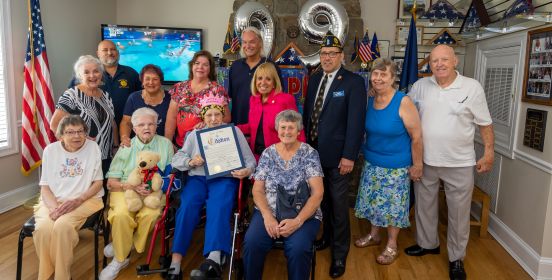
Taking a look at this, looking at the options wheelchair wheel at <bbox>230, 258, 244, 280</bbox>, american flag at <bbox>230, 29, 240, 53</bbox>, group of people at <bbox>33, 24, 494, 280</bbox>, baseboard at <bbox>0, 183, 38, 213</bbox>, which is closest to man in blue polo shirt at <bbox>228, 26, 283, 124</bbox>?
group of people at <bbox>33, 24, 494, 280</bbox>

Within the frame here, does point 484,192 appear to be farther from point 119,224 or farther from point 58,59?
point 58,59

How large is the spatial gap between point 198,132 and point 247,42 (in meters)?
0.88

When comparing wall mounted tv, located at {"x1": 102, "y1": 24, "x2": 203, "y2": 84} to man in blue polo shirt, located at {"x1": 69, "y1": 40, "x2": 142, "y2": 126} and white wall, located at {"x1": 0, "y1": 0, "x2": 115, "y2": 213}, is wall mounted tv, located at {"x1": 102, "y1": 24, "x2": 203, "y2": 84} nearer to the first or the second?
white wall, located at {"x1": 0, "y1": 0, "x2": 115, "y2": 213}

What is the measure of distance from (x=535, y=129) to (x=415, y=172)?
0.94 meters

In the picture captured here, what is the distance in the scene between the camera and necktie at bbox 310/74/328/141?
2.70m

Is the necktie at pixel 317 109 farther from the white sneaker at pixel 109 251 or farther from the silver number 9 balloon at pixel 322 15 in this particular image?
the silver number 9 balloon at pixel 322 15

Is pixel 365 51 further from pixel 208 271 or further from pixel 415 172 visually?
pixel 208 271

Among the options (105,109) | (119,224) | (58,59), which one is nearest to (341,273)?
(119,224)

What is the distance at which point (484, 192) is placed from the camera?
3.65m

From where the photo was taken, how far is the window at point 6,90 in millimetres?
3576

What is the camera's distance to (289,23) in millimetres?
4867

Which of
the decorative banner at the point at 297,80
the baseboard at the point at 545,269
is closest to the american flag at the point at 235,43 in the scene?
the decorative banner at the point at 297,80

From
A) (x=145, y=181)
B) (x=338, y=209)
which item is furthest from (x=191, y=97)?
(x=338, y=209)

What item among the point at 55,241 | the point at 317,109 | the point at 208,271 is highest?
the point at 317,109
